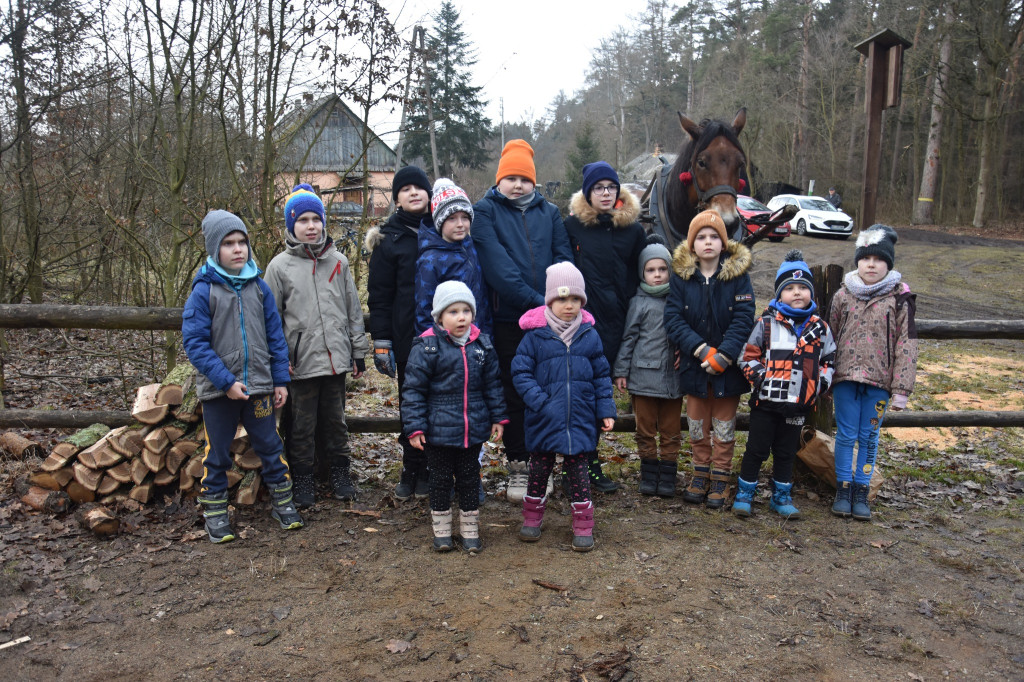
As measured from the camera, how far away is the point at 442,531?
4066mm

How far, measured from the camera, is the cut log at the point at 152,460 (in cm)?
452

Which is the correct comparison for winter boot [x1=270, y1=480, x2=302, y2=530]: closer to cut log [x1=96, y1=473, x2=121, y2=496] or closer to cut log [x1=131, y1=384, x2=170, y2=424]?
cut log [x1=131, y1=384, x2=170, y2=424]

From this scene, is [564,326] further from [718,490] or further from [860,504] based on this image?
[860,504]

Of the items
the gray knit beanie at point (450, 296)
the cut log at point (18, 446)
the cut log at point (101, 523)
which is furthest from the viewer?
the cut log at point (18, 446)

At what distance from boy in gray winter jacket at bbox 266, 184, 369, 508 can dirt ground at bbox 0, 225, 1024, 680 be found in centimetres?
56

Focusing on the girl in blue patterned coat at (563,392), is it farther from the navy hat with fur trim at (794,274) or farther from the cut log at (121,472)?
the cut log at (121,472)

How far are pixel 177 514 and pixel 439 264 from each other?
7.48 feet

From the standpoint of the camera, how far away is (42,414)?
16.3 ft

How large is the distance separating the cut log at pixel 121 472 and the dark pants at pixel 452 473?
204 cm

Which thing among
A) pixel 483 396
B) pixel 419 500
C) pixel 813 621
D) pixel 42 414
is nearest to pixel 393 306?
pixel 483 396

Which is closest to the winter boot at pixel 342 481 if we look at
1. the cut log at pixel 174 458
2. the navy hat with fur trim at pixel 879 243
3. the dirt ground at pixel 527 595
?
the dirt ground at pixel 527 595

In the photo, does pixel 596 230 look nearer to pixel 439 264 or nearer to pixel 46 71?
pixel 439 264

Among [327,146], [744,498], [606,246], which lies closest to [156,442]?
[606,246]

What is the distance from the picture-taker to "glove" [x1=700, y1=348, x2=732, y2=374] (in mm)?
4438
